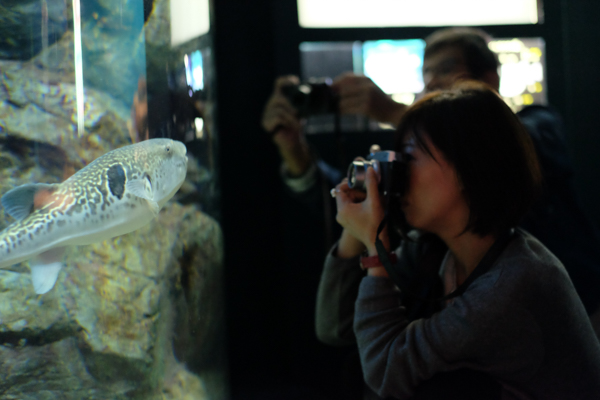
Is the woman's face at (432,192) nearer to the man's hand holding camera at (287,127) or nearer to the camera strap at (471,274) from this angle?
the camera strap at (471,274)

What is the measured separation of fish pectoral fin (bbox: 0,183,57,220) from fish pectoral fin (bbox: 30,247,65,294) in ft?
0.16

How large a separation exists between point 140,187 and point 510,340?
568 mm

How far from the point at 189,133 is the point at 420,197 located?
1.36 feet

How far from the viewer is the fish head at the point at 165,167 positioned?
0.52 metres

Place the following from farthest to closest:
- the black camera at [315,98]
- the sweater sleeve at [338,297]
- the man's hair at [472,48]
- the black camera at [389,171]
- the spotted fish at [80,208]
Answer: the black camera at [315,98] → the man's hair at [472,48] → the sweater sleeve at [338,297] → the black camera at [389,171] → the spotted fish at [80,208]

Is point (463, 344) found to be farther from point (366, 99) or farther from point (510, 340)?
point (366, 99)

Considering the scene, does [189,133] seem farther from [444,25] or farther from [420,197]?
[444,25]

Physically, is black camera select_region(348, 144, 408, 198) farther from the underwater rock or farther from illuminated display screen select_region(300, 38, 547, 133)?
illuminated display screen select_region(300, 38, 547, 133)

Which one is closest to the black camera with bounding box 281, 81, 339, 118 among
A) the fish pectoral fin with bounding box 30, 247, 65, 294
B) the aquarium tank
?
the aquarium tank

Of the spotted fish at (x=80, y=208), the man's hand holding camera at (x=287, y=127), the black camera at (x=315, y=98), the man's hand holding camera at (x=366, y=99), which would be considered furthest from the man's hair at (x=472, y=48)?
the spotted fish at (x=80, y=208)

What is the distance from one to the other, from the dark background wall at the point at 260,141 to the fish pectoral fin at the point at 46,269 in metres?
1.33

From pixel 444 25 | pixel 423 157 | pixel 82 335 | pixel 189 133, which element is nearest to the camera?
pixel 82 335

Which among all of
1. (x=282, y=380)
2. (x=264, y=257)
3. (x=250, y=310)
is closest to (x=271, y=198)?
(x=264, y=257)

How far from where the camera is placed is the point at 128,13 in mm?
559
